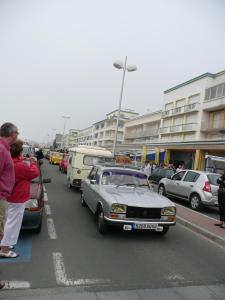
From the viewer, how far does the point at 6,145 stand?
422cm

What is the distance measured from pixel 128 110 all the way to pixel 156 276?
3718 inches

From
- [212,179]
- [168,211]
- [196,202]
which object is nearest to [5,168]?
[168,211]

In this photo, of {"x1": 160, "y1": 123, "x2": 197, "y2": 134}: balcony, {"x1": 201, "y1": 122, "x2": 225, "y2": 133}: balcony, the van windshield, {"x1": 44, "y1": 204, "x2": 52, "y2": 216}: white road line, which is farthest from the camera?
{"x1": 160, "y1": 123, "x2": 197, "y2": 134}: balcony

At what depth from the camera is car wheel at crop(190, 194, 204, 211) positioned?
1269cm

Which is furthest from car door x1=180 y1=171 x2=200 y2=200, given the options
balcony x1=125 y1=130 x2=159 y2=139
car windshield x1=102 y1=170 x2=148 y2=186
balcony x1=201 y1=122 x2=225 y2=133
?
balcony x1=125 y1=130 x2=159 y2=139

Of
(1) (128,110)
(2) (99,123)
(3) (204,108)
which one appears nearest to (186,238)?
(3) (204,108)

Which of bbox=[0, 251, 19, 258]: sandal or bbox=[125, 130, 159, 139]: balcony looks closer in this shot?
bbox=[0, 251, 19, 258]: sandal

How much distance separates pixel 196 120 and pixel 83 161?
29658 mm

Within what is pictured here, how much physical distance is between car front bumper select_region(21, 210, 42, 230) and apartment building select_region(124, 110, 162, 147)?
153ft

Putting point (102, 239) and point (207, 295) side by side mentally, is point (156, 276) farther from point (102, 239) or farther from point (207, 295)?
point (102, 239)

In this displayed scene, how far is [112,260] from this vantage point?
5.67m

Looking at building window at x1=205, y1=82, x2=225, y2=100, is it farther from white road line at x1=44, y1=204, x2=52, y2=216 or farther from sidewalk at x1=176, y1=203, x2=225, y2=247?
white road line at x1=44, y1=204, x2=52, y2=216

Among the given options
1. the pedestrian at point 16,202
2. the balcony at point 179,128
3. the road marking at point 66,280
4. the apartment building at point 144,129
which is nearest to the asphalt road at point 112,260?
the road marking at point 66,280

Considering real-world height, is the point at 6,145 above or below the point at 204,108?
below
